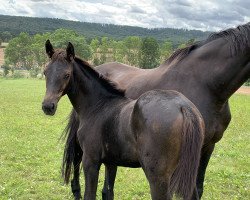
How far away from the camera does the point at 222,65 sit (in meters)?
4.50

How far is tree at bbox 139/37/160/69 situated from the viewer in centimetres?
7406

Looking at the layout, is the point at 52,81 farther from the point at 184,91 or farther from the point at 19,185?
the point at 19,185

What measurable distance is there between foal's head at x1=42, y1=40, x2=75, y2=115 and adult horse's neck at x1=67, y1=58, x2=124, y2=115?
27 centimetres

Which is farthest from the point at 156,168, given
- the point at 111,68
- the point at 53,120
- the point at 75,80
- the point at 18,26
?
the point at 18,26

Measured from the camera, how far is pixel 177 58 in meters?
4.80

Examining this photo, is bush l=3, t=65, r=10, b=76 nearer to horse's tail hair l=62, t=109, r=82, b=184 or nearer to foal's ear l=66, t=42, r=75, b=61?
horse's tail hair l=62, t=109, r=82, b=184

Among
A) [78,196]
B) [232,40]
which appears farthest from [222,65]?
[78,196]

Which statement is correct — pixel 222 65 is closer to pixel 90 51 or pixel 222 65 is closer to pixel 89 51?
pixel 89 51

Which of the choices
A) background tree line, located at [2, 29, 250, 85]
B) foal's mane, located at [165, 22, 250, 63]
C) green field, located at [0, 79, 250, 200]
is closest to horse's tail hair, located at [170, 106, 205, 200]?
foal's mane, located at [165, 22, 250, 63]

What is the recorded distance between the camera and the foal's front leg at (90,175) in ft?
13.7

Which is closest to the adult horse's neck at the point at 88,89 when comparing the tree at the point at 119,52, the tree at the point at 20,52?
the tree at the point at 20,52

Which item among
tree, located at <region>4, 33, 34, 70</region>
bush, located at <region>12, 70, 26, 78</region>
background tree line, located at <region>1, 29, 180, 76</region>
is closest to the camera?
bush, located at <region>12, 70, 26, 78</region>

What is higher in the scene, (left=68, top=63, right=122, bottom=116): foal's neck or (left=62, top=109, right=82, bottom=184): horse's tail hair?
(left=68, top=63, right=122, bottom=116): foal's neck

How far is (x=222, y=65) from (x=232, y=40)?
0.37 m
